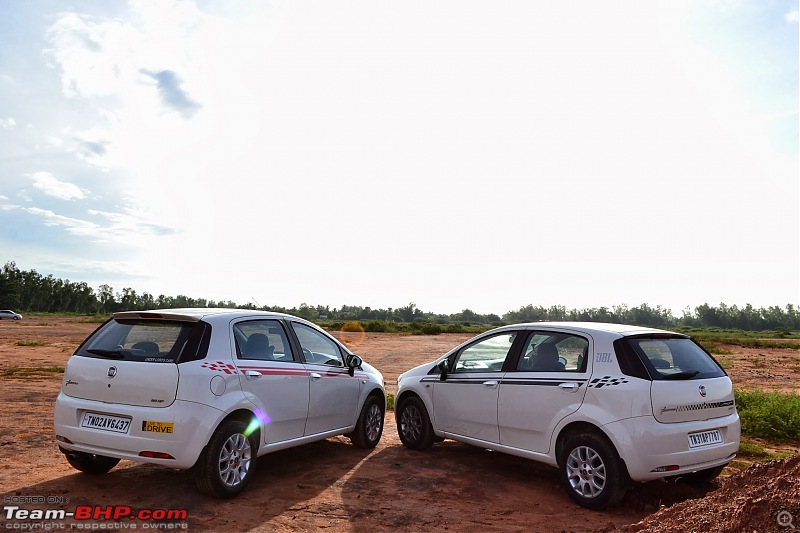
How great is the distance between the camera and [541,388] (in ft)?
20.5

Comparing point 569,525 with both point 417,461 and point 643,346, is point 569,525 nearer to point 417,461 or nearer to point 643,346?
point 643,346

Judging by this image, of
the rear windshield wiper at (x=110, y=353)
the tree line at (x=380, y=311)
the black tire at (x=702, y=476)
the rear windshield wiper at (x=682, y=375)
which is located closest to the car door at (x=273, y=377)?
the rear windshield wiper at (x=110, y=353)

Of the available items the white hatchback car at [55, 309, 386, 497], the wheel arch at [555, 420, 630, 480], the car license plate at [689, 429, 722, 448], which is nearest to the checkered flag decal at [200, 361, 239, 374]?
the white hatchback car at [55, 309, 386, 497]

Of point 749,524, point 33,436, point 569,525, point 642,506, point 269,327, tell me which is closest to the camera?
point 749,524

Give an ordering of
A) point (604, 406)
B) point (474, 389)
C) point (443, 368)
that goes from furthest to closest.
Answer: point (443, 368)
point (474, 389)
point (604, 406)

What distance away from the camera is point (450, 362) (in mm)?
7738

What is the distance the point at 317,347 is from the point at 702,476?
452cm

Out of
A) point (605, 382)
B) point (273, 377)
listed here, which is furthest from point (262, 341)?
point (605, 382)

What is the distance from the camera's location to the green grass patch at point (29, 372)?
1509cm

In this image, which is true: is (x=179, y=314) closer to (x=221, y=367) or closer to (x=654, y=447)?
(x=221, y=367)

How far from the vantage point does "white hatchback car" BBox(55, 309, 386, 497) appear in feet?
17.6

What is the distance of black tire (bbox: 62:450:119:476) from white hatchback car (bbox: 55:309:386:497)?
0.01 metres

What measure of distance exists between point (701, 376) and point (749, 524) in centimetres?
217

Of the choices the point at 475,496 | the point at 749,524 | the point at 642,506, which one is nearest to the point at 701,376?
the point at 642,506
